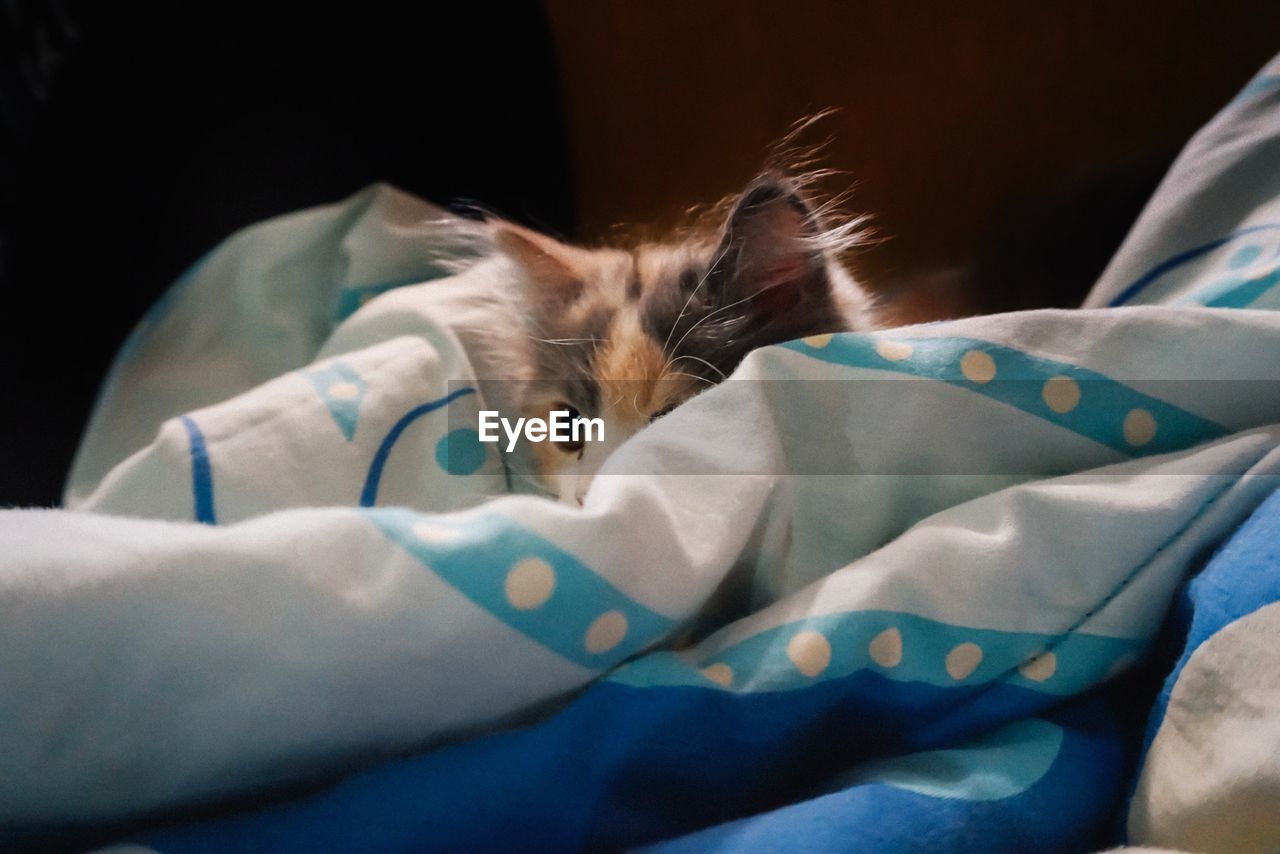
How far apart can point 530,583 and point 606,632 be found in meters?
0.05

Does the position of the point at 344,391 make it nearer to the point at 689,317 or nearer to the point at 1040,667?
the point at 689,317

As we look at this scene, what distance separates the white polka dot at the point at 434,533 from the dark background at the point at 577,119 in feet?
2.17

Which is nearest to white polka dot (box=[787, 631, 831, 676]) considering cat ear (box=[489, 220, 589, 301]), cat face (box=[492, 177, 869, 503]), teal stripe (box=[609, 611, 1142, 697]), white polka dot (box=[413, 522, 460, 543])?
teal stripe (box=[609, 611, 1142, 697])

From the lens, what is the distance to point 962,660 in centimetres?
48

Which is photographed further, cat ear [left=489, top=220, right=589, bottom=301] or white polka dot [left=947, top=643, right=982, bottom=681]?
cat ear [left=489, top=220, right=589, bottom=301]

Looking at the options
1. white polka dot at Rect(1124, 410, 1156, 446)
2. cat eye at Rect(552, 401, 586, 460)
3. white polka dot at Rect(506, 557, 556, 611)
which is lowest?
cat eye at Rect(552, 401, 586, 460)

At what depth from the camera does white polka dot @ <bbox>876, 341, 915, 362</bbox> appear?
582 mm

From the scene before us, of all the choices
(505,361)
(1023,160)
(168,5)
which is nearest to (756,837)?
(505,361)

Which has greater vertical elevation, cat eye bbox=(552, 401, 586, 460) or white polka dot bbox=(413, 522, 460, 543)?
white polka dot bbox=(413, 522, 460, 543)

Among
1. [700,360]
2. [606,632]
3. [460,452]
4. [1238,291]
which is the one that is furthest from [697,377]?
[1238,291]

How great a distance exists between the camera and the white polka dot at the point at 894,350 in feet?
1.91

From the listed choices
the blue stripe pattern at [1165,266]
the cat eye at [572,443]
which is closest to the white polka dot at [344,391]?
the cat eye at [572,443]

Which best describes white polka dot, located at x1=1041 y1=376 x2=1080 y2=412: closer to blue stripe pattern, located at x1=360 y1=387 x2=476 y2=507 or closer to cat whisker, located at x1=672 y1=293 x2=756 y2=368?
cat whisker, located at x1=672 y1=293 x2=756 y2=368

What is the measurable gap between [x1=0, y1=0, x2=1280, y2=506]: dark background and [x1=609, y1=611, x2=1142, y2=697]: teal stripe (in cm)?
58
